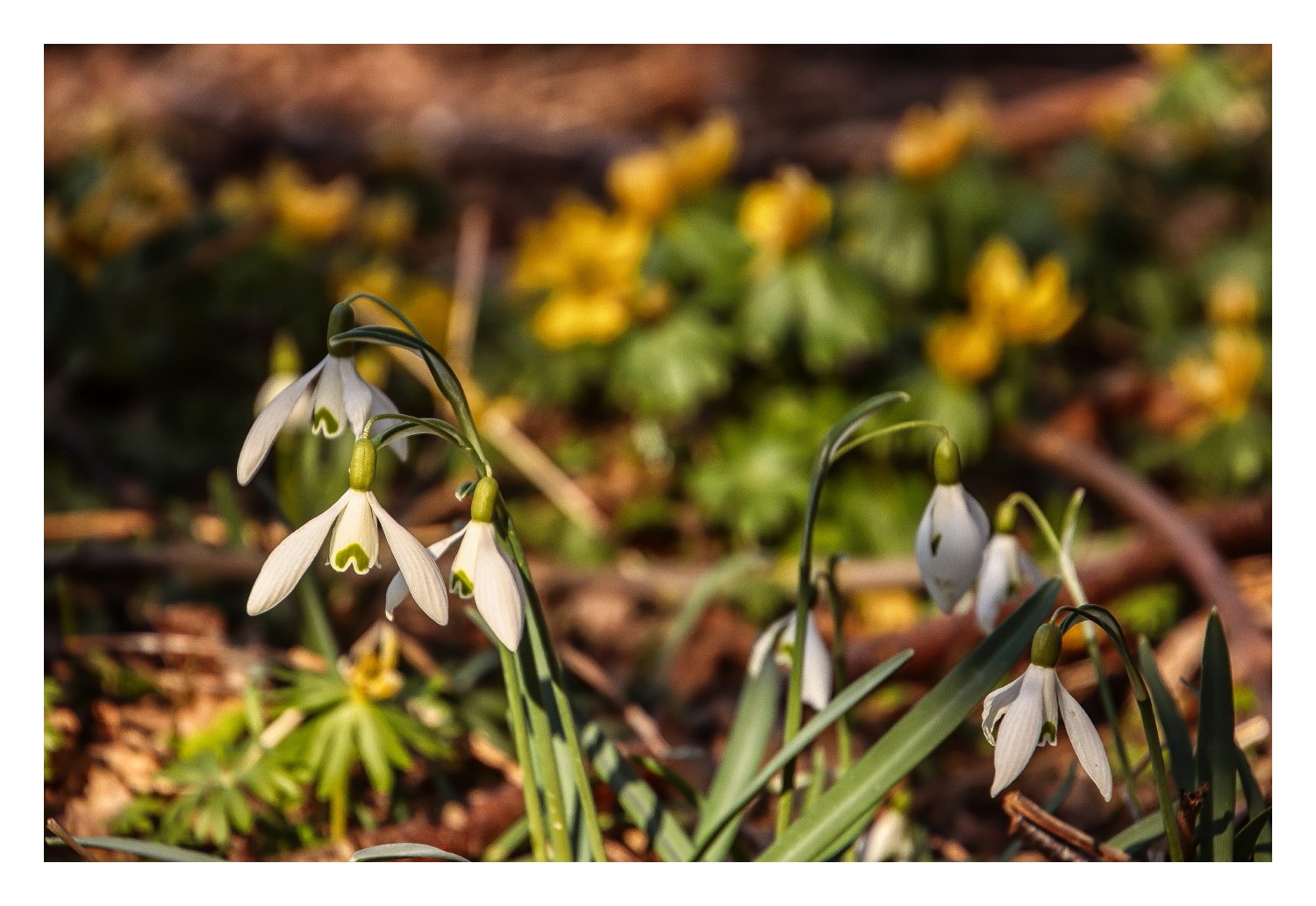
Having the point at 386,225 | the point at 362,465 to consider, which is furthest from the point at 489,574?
the point at 386,225

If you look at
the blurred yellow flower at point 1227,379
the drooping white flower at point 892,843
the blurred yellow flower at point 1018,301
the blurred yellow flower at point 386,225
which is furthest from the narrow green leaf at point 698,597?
the blurred yellow flower at point 386,225

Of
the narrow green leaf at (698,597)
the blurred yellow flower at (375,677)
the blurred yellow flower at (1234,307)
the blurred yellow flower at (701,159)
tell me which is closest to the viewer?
the blurred yellow flower at (375,677)

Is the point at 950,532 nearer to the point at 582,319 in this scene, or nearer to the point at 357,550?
the point at 357,550

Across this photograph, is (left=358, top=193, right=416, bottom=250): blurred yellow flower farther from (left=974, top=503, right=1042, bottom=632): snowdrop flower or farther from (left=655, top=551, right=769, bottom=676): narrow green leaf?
(left=974, top=503, right=1042, bottom=632): snowdrop flower

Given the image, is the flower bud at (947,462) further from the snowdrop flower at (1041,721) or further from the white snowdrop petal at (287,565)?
the white snowdrop petal at (287,565)

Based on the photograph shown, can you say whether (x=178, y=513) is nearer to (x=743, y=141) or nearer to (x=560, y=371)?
(x=560, y=371)

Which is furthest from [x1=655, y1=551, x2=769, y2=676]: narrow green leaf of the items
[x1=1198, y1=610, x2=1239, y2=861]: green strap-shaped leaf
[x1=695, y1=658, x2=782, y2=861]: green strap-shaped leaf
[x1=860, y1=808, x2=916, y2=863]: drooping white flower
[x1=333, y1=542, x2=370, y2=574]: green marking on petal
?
[x1=333, y1=542, x2=370, y2=574]: green marking on petal
